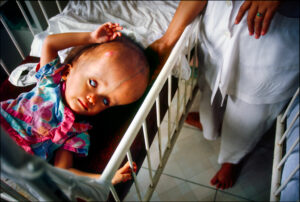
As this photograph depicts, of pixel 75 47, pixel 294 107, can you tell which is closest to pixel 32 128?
pixel 75 47

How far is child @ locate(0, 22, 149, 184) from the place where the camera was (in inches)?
29.7

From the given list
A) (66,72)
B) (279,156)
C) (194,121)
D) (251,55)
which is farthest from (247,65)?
(194,121)

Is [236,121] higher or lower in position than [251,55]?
lower

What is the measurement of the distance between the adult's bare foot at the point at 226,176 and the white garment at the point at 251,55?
605mm

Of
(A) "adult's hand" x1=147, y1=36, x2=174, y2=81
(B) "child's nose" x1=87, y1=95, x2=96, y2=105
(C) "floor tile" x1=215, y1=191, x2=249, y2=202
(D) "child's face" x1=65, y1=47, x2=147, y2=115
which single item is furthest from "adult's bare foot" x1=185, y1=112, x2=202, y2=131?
(B) "child's nose" x1=87, y1=95, x2=96, y2=105

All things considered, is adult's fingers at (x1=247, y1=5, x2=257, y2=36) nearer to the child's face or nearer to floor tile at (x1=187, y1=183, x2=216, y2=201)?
the child's face

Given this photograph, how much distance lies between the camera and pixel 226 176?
1.33m

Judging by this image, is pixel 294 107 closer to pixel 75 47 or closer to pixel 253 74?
pixel 253 74

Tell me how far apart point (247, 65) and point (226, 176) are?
0.78 m

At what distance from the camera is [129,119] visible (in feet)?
2.98

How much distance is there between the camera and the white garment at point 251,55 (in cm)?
73

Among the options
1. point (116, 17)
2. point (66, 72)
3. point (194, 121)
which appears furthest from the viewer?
point (194, 121)

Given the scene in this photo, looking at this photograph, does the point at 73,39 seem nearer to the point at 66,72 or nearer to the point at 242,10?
the point at 66,72

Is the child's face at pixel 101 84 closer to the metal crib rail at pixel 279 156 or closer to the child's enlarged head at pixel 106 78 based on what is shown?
the child's enlarged head at pixel 106 78
